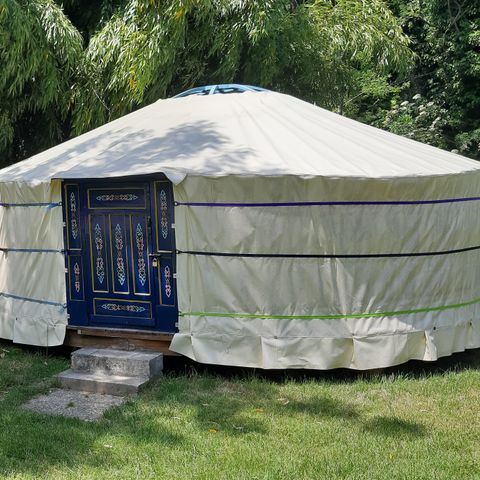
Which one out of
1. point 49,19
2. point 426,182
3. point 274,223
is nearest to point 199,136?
point 274,223

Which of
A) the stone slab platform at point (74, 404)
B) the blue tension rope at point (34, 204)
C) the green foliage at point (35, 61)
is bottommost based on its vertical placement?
the stone slab platform at point (74, 404)

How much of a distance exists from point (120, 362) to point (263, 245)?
4.39ft

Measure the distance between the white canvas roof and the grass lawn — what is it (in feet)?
4.87

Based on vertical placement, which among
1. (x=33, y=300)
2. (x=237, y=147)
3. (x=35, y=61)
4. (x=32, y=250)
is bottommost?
(x=33, y=300)

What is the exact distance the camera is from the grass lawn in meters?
3.60

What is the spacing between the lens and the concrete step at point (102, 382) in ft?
16.2

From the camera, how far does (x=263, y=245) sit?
516 centimetres

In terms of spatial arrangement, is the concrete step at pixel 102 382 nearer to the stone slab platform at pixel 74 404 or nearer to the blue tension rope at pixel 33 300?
the stone slab platform at pixel 74 404

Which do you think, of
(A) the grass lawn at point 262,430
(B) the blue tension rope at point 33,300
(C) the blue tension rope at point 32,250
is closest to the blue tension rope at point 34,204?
(C) the blue tension rope at point 32,250

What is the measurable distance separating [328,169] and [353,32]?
505 centimetres

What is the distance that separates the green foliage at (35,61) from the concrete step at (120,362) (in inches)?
133

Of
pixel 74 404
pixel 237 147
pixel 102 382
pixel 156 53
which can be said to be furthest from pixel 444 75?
pixel 74 404

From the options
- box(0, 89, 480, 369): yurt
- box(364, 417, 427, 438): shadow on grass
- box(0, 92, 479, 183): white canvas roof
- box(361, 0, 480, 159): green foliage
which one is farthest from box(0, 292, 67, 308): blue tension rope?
box(361, 0, 480, 159): green foliage

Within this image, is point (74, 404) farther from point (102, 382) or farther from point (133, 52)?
point (133, 52)
